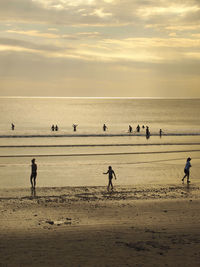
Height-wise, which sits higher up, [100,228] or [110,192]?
[110,192]

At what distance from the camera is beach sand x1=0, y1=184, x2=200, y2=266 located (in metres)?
9.57

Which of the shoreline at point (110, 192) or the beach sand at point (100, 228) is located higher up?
the shoreline at point (110, 192)

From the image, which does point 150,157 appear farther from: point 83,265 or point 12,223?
point 83,265

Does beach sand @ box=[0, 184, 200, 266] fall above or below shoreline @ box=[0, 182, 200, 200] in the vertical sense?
below

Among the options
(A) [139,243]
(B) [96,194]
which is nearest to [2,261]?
(A) [139,243]

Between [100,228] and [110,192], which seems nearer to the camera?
[100,228]

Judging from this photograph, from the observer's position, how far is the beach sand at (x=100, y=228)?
9570 mm

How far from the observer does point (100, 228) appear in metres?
11.9

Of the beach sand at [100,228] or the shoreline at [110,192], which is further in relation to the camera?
the shoreline at [110,192]

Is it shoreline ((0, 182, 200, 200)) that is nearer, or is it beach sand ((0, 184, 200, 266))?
beach sand ((0, 184, 200, 266))

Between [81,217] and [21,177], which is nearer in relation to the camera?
[81,217]

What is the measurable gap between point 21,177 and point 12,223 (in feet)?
31.4

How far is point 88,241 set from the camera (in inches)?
420

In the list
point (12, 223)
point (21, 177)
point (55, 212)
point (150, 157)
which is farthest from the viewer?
point (150, 157)
